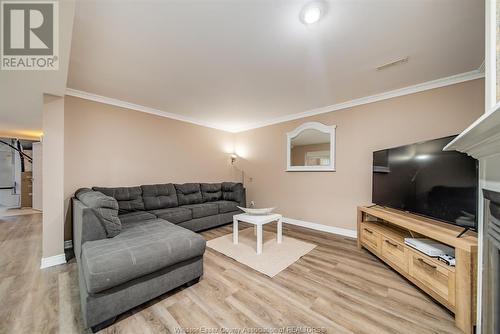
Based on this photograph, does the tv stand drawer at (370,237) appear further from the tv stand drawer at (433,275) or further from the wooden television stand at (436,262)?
the tv stand drawer at (433,275)

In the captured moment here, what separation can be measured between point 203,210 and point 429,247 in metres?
3.11

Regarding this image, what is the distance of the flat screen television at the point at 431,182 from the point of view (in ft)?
5.18

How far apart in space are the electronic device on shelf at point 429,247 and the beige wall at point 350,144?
4.36 feet

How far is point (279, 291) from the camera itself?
1750 mm

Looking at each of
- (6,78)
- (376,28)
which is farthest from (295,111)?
(6,78)

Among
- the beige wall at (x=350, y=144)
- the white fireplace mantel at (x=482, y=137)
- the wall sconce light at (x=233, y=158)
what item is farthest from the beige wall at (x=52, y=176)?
the white fireplace mantel at (x=482, y=137)

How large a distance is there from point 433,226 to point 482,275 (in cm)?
77

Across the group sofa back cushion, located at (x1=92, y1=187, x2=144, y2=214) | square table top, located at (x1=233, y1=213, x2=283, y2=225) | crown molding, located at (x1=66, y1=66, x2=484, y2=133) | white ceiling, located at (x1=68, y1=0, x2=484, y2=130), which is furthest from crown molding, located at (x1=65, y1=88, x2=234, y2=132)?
square table top, located at (x1=233, y1=213, x2=283, y2=225)

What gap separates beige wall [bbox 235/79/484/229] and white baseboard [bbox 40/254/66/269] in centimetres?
353

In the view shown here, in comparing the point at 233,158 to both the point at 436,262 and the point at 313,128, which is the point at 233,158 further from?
the point at 436,262

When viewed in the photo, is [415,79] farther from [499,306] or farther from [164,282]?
[164,282]

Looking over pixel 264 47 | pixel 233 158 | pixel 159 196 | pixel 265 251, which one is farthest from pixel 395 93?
pixel 159 196

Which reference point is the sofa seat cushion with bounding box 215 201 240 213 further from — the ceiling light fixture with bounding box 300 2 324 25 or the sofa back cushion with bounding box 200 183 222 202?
the ceiling light fixture with bounding box 300 2 324 25

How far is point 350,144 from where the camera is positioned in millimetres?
3334
